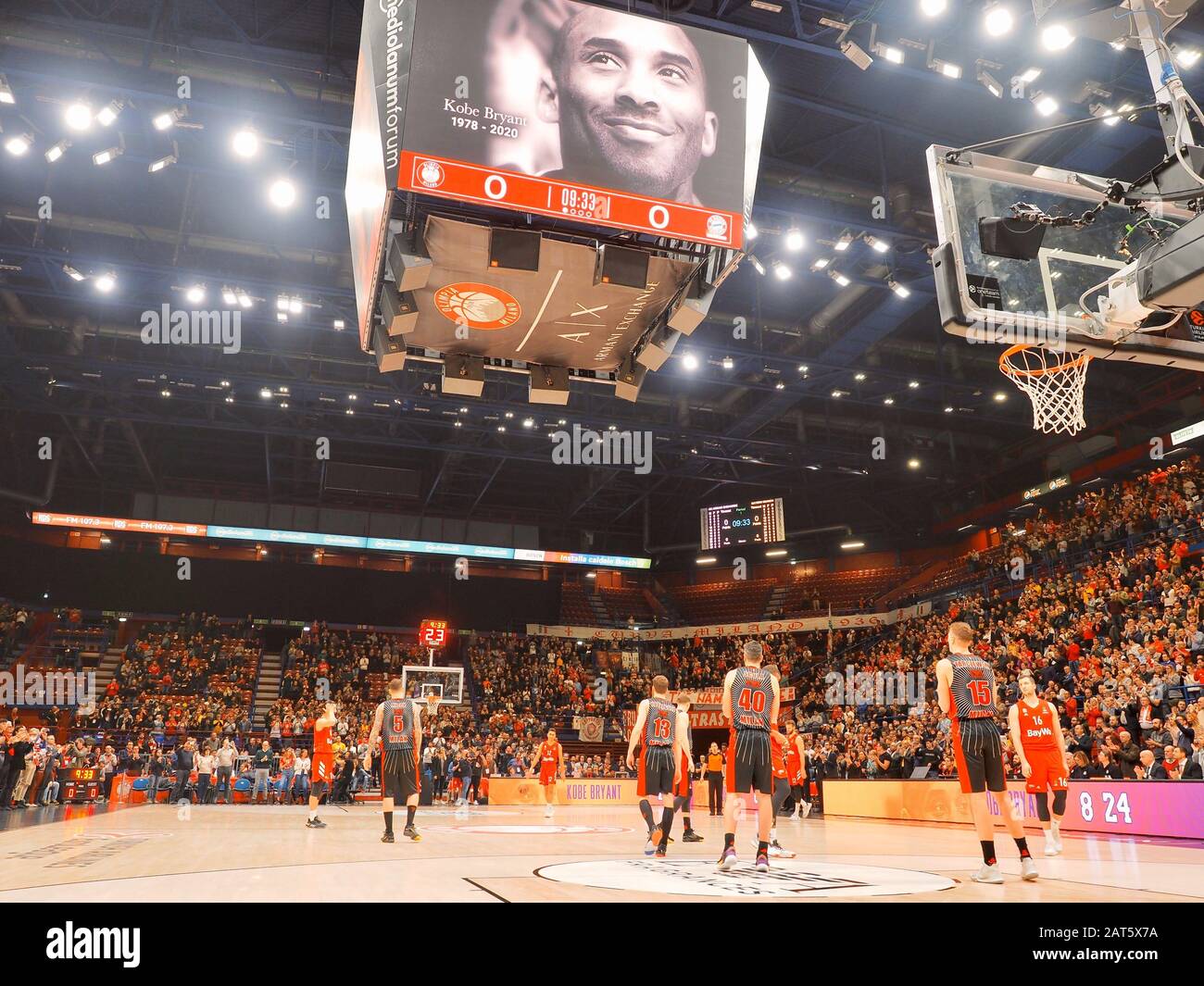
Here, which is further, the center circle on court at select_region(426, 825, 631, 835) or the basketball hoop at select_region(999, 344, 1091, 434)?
the center circle on court at select_region(426, 825, 631, 835)

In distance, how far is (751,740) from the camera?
289 inches

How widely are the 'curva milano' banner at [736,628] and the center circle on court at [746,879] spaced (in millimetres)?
24380

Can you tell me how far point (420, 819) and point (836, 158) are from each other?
45.5 ft

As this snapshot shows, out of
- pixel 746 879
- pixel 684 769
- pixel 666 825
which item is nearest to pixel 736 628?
pixel 684 769

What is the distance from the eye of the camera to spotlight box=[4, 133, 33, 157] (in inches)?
522

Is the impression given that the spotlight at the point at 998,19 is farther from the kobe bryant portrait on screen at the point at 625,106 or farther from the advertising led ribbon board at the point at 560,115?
the kobe bryant portrait on screen at the point at 625,106

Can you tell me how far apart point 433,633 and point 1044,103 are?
85.1ft

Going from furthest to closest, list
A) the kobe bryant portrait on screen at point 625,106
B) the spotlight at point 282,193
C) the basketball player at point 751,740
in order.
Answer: the spotlight at point 282,193
the basketball player at point 751,740
the kobe bryant portrait on screen at point 625,106

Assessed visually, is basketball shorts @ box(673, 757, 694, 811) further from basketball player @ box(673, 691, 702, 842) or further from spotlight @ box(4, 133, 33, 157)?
spotlight @ box(4, 133, 33, 157)

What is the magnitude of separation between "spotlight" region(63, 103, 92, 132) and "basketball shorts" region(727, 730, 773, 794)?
13.0m
